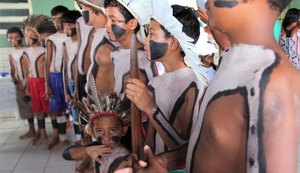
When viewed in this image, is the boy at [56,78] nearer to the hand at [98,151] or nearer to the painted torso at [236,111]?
the hand at [98,151]

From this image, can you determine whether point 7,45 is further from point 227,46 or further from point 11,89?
point 227,46

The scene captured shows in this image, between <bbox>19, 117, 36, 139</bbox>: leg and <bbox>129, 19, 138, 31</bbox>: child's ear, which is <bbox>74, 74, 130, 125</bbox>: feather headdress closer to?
<bbox>129, 19, 138, 31</bbox>: child's ear

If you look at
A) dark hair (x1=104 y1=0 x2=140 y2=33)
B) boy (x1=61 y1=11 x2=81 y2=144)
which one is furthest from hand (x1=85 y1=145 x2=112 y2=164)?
boy (x1=61 y1=11 x2=81 y2=144)

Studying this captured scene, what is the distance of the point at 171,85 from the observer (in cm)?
127

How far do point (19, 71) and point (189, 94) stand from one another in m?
3.64

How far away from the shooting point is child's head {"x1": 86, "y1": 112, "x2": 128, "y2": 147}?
1304 millimetres

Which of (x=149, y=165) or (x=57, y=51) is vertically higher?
(x=57, y=51)

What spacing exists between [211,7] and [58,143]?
358 centimetres

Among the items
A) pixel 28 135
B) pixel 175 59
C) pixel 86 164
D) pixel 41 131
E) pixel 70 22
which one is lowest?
pixel 28 135

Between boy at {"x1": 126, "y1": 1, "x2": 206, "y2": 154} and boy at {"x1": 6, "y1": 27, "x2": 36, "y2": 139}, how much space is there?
3377mm

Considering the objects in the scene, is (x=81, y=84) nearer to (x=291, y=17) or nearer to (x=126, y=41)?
(x=126, y=41)

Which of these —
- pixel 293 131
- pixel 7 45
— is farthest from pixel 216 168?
pixel 7 45

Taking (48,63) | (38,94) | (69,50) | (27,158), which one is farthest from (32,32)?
(27,158)

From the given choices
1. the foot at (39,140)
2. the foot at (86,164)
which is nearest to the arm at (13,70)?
the foot at (39,140)
